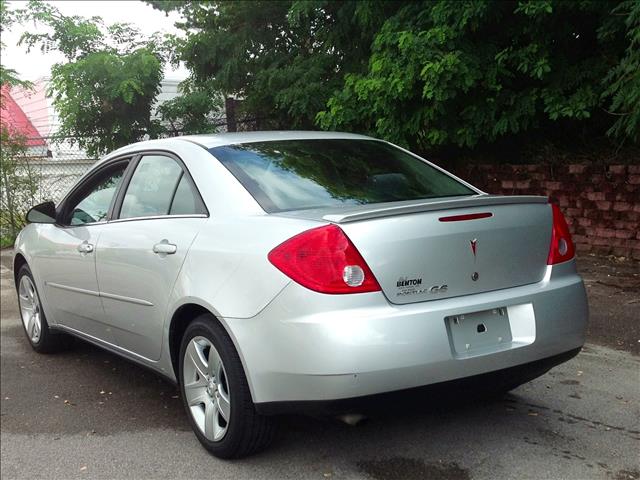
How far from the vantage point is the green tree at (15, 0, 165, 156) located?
381 inches

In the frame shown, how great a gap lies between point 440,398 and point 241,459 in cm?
103

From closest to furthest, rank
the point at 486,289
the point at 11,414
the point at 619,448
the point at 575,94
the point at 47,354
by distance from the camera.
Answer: the point at 486,289
the point at 619,448
the point at 11,414
the point at 47,354
the point at 575,94

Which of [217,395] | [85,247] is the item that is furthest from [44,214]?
[217,395]

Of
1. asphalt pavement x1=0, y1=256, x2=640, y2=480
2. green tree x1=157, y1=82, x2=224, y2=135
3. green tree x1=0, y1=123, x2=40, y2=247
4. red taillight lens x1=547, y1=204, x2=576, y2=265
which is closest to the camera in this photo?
asphalt pavement x1=0, y1=256, x2=640, y2=480

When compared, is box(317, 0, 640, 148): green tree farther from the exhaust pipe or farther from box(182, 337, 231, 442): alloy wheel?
the exhaust pipe

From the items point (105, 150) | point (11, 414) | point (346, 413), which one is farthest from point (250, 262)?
point (105, 150)

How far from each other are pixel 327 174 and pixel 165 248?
92 centimetres

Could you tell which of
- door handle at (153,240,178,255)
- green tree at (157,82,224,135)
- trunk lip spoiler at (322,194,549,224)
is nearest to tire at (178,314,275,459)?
door handle at (153,240,178,255)

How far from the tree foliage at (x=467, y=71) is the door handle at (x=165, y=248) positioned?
425cm

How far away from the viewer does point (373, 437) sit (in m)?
3.61

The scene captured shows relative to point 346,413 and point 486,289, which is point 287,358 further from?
point 486,289

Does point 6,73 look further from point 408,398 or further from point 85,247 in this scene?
point 408,398

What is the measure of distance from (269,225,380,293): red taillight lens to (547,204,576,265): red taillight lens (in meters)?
1.02

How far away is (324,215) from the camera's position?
316 cm
